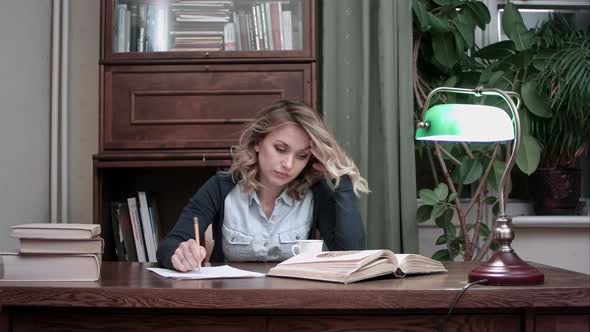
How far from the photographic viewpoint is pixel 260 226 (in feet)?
7.12

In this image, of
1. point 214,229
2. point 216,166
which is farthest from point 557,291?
point 216,166

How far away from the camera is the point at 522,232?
3.01 meters

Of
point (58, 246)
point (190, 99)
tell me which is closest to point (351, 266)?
point (58, 246)

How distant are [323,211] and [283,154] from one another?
0.91 ft

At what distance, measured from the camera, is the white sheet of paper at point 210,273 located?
1.51 meters

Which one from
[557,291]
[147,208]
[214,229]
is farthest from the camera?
[147,208]

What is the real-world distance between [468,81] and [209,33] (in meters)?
1.09

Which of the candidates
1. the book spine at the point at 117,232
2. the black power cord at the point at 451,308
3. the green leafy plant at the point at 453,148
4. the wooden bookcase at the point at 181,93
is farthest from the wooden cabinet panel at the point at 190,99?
the black power cord at the point at 451,308

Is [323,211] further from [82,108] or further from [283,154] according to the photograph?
[82,108]

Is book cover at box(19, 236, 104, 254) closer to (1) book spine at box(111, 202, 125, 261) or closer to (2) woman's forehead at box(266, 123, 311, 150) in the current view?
(2) woman's forehead at box(266, 123, 311, 150)

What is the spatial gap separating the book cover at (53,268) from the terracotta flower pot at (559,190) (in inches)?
85.1

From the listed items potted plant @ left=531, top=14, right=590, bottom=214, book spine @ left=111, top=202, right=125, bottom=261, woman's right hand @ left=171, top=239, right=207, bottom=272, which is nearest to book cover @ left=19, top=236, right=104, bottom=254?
woman's right hand @ left=171, top=239, right=207, bottom=272

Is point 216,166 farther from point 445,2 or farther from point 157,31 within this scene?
point 445,2

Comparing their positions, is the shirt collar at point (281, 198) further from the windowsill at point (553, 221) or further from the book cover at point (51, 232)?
the windowsill at point (553, 221)
